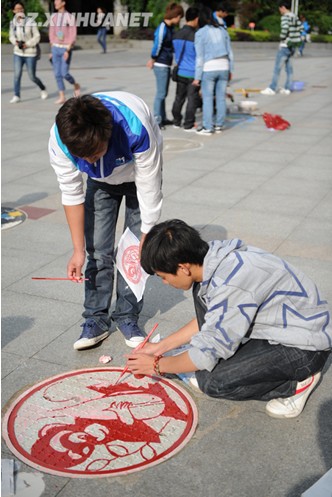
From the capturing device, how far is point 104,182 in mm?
3764

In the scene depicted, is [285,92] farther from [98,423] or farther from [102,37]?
[102,37]

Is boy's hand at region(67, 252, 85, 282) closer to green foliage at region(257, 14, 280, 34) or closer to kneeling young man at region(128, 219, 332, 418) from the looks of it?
kneeling young man at region(128, 219, 332, 418)

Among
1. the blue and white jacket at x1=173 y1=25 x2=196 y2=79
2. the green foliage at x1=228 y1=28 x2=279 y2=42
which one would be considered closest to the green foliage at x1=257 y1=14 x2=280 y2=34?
the green foliage at x1=228 y1=28 x2=279 y2=42

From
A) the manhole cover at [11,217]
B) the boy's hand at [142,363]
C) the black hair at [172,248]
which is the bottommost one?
the manhole cover at [11,217]

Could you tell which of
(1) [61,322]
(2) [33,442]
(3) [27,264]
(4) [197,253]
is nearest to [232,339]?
(4) [197,253]

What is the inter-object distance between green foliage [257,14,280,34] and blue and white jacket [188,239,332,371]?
37.3 m

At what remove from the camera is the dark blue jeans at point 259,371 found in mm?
3104

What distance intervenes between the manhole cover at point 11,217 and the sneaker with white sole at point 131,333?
2432mm

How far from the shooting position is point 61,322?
14.2 feet

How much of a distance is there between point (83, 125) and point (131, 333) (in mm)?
1476

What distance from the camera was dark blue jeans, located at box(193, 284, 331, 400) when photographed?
3.10 meters

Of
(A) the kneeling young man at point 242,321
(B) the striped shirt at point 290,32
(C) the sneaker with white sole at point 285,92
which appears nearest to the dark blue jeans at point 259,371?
(A) the kneeling young man at point 242,321

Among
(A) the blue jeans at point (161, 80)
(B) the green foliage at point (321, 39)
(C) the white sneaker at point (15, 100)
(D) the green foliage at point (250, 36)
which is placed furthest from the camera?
(B) the green foliage at point (321, 39)

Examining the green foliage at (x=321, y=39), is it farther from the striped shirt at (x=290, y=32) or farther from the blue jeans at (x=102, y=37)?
the striped shirt at (x=290, y=32)
